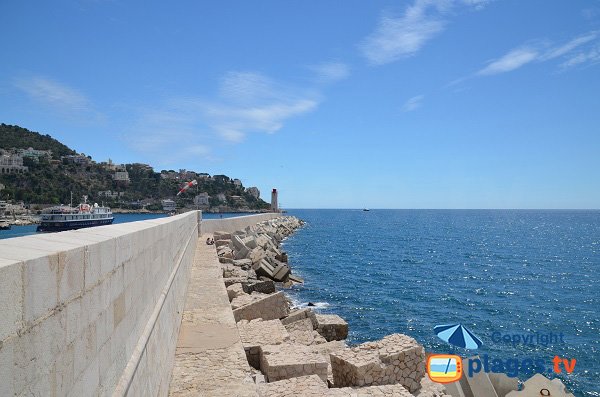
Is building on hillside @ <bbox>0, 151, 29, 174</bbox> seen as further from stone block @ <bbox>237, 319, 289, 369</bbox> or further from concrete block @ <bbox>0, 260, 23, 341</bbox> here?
concrete block @ <bbox>0, 260, 23, 341</bbox>

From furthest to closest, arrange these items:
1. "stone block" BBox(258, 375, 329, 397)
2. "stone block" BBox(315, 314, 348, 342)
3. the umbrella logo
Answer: "stone block" BBox(315, 314, 348, 342), the umbrella logo, "stone block" BBox(258, 375, 329, 397)

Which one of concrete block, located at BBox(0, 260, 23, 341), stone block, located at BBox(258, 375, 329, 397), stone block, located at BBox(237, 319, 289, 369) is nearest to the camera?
concrete block, located at BBox(0, 260, 23, 341)

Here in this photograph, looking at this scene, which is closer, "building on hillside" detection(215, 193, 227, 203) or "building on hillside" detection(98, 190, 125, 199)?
"building on hillside" detection(98, 190, 125, 199)

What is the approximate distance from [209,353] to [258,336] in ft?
6.07

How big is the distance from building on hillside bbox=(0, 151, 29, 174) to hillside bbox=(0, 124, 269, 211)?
481 millimetres

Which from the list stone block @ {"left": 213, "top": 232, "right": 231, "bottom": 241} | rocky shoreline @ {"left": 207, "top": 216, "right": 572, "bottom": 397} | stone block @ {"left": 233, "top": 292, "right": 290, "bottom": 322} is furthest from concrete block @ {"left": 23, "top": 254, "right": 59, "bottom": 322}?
stone block @ {"left": 213, "top": 232, "right": 231, "bottom": 241}

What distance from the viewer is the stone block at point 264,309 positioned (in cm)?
1059

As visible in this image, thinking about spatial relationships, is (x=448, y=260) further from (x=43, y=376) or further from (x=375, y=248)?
(x=43, y=376)

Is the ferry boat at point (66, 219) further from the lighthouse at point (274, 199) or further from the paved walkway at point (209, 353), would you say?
the lighthouse at point (274, 199)

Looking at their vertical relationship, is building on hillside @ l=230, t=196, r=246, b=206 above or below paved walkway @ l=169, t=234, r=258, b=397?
above

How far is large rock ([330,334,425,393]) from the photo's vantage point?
260 inches
